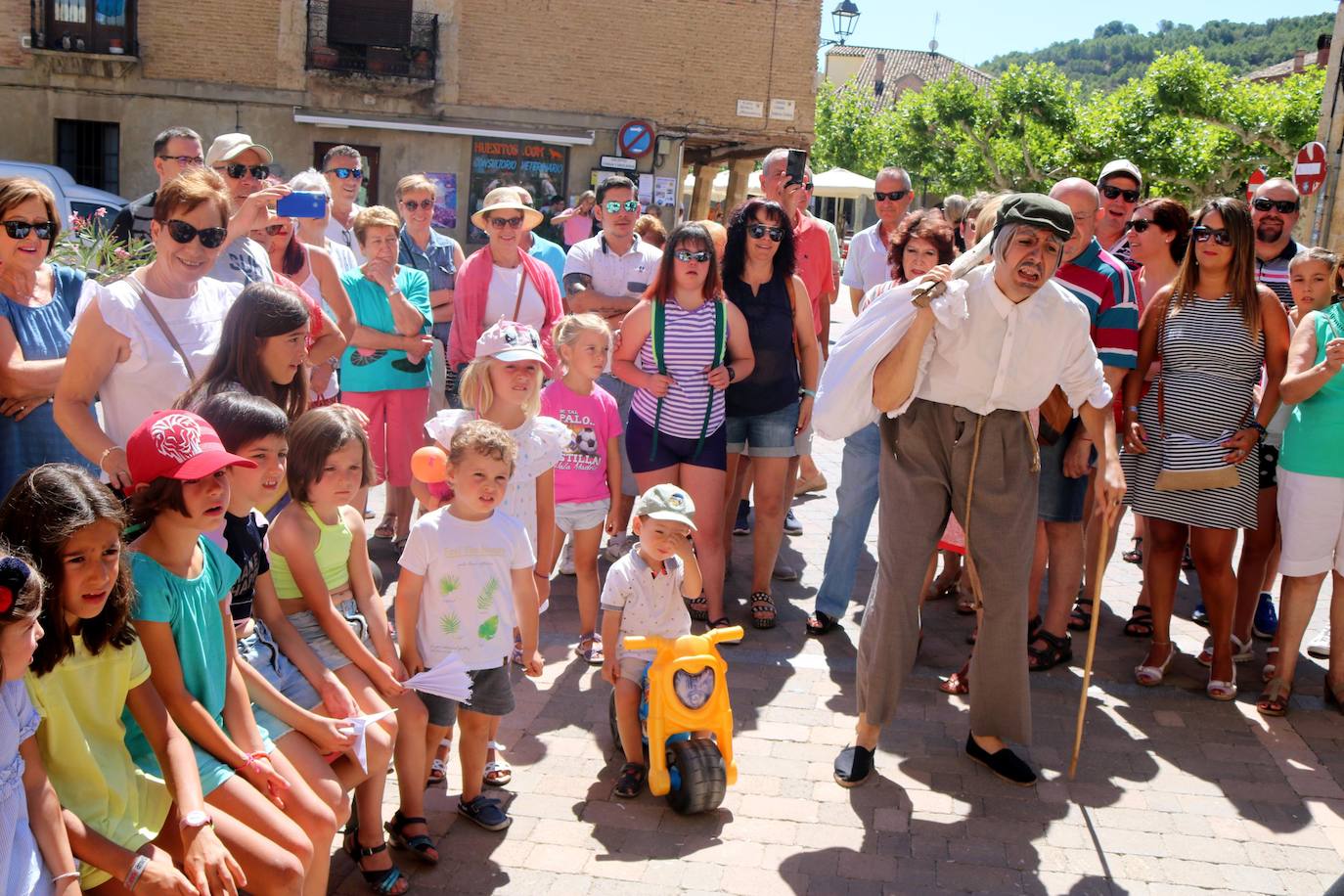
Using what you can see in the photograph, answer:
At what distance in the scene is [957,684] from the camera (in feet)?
17.8

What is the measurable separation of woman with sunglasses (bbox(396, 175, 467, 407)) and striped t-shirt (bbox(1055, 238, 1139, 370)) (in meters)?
3.37

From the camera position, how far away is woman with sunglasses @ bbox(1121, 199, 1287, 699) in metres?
5.44

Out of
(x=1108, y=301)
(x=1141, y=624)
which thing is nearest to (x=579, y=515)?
(x=1108, y=301)

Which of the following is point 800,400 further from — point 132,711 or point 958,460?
point 132,711

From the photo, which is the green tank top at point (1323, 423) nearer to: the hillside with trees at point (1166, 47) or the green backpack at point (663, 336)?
the green backpack at point (663, 336)

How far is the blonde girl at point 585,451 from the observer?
564 cm

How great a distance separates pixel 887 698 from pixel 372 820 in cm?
186

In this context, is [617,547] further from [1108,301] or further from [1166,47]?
[1166,47]

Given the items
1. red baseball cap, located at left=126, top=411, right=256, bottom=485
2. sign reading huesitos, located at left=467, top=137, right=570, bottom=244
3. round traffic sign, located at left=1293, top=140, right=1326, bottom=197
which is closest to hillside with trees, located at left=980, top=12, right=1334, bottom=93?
sign reading huesitos, located at left=467, top=137, right=570, bottom=244

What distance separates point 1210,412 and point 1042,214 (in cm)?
188

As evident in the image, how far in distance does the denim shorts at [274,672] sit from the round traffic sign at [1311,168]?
14835 mm

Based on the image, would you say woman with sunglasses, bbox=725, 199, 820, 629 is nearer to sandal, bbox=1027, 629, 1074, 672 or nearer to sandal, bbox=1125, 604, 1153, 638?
sandal, bbox=1027, 629, 1074, 672

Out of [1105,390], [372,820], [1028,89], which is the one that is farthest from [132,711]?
[1028,89]

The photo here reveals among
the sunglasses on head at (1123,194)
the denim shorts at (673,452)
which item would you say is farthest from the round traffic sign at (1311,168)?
the denim shorts at (673,452)
